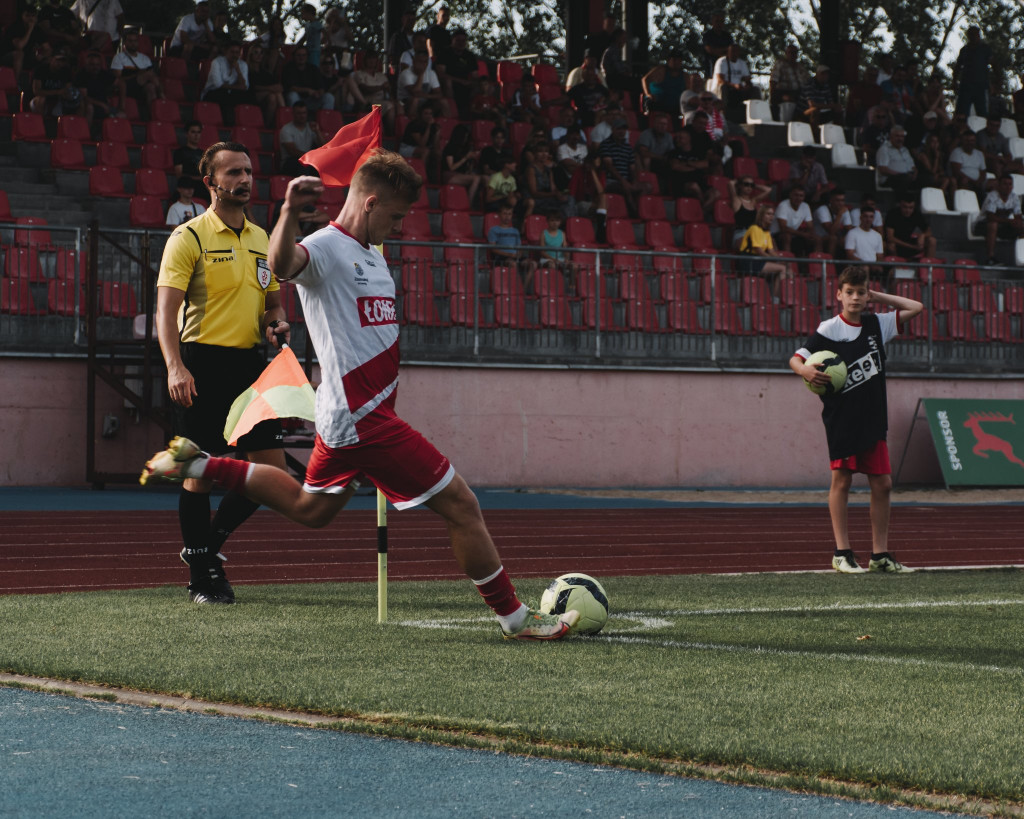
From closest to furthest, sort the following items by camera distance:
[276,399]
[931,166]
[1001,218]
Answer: [276,399]
[1001,218]
[931,166]

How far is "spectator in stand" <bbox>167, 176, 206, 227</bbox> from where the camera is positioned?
16.8 m

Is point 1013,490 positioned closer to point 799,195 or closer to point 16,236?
point 799,195

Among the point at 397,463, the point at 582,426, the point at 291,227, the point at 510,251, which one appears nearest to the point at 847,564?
the point at 397,463

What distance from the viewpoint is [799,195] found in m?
21.2

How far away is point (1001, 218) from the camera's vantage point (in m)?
23.5

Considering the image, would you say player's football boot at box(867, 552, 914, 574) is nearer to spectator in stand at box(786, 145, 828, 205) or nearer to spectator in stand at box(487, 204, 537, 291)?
spectator in stand at box(487, 204, 537, 291)

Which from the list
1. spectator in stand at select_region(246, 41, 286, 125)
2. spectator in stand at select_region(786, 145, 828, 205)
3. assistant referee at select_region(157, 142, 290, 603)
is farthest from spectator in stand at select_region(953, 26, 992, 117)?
assistant referee at select_region(157, 142, 290, 603)

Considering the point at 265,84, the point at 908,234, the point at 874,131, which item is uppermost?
the point at 265,84

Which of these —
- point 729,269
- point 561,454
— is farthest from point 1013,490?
point 561,454

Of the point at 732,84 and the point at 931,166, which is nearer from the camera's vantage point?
the point at 931,166

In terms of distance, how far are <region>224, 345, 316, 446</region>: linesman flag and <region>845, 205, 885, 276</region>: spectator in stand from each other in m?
15.4

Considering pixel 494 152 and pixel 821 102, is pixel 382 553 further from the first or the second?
pixel 821 102

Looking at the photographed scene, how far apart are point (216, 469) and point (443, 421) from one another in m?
12.1

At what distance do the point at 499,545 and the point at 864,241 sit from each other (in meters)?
11.6
